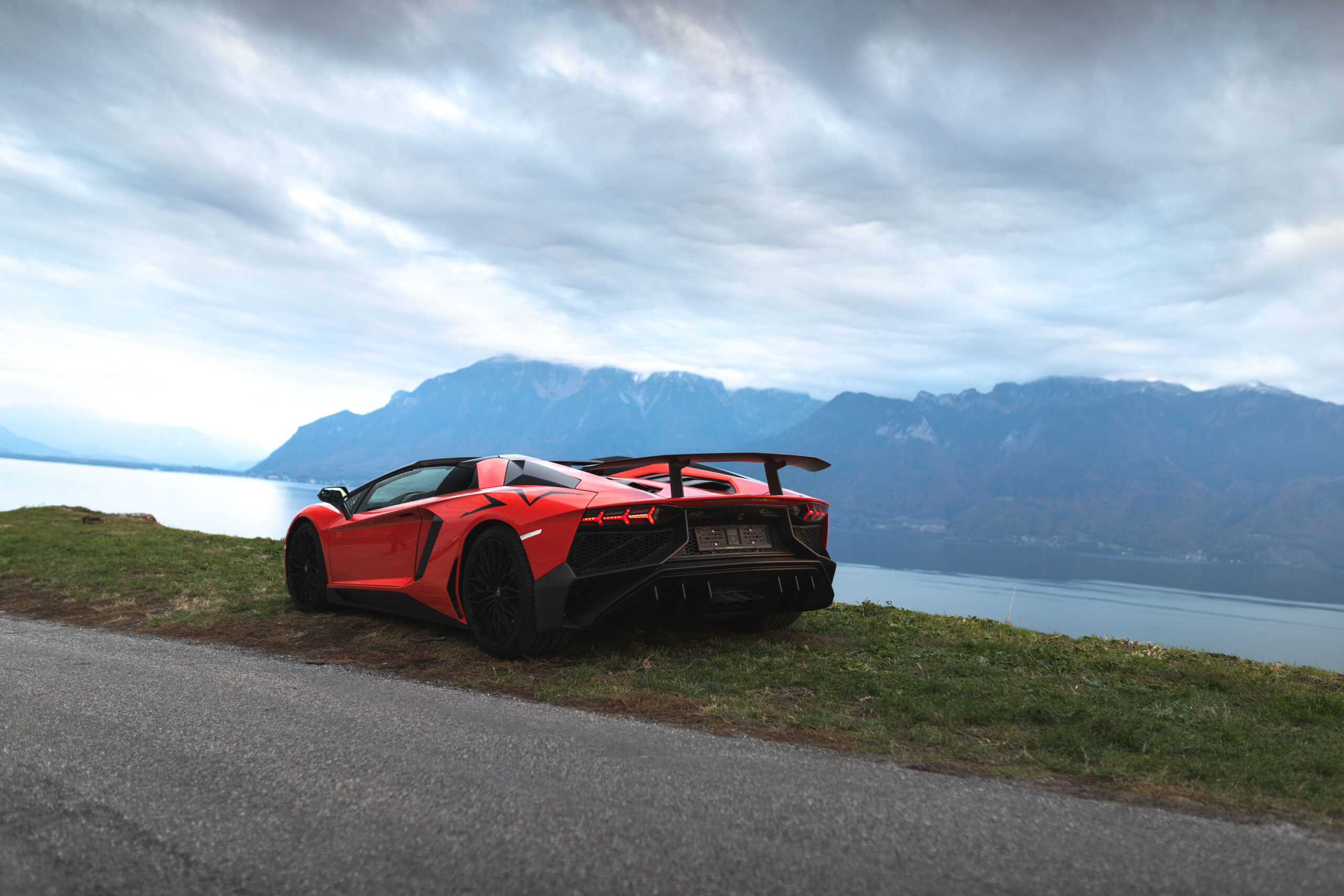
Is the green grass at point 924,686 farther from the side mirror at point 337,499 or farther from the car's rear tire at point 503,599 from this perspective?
the side mirror at point 337,499

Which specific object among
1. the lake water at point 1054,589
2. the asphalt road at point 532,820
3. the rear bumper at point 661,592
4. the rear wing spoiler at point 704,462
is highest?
the rear wing spoiler at point 704,462

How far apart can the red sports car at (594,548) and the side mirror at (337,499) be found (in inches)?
28.8

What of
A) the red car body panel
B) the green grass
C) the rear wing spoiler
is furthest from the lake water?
the rear wing spoiler

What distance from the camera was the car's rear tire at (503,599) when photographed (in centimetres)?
538

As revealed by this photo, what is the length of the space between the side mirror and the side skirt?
696 millimetres

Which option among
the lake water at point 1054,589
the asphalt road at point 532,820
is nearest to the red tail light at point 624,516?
the asphalt road at point 532,820

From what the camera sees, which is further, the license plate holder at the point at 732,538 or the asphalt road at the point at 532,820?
the license plate holder at the point at 732,538

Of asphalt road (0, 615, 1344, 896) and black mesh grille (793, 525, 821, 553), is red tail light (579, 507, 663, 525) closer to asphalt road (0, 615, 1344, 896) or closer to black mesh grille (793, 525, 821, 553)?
black mesh grille (793, 525, 821, 553)

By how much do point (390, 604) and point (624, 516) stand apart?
2575 mm

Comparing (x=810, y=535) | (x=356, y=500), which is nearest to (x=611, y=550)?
(x=810, y=535)

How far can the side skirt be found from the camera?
20.5 ft

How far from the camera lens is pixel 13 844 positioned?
247 centimetres

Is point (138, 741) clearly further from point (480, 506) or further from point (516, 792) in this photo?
point (480, 506)

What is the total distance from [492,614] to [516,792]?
2.80m
